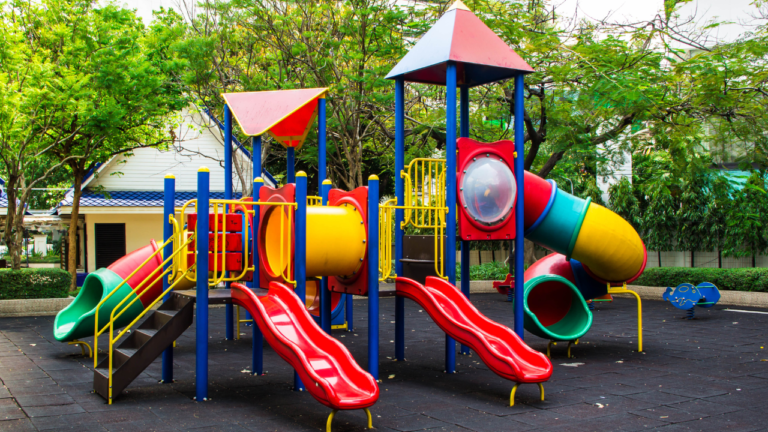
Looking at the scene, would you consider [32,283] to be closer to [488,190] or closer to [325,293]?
[325,293]

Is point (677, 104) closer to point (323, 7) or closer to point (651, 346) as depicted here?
point (651, 346)

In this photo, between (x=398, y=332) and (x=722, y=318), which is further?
(x=722, y=318)

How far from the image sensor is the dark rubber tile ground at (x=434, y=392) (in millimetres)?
5328

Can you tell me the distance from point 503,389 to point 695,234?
14138 millimetres

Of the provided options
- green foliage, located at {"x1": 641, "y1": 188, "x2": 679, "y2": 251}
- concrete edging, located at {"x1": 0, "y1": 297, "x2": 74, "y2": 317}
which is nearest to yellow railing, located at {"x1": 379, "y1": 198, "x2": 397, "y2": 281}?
concrete edging, located at {"x1": 0, "y1": 297, "x2": 74, "y2": 317}

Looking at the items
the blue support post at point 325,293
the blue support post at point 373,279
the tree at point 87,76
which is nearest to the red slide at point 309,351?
the blue support post at point 373,279

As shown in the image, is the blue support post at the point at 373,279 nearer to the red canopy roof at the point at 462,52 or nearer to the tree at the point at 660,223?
the red canopy roof at the point at 462,52

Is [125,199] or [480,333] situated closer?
[480,333]

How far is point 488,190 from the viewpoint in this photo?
25.1ft

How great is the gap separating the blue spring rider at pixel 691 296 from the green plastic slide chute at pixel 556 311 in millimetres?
3471

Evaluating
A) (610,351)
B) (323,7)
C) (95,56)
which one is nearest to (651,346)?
(610,351)

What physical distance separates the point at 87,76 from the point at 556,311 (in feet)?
32.6

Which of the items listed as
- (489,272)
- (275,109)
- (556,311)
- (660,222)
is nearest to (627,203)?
(660,222)

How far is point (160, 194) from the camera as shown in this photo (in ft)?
61.0
